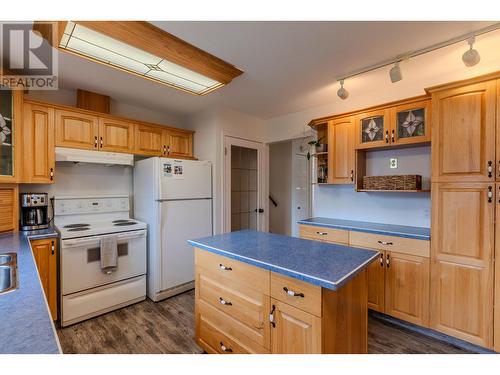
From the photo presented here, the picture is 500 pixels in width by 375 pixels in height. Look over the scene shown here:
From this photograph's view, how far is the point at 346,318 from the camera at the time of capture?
1.37 meters

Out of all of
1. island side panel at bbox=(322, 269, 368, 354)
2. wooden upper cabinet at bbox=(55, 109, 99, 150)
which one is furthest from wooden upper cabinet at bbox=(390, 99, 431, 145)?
wooden upper cabinet at bbox=(55, 109, 99, 150)

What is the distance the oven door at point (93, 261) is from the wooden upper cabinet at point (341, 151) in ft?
7.70

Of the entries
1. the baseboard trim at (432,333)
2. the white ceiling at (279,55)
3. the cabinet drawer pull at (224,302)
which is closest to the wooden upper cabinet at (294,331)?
the cabinet drawer pull at (224,302)

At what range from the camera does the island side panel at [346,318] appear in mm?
1224

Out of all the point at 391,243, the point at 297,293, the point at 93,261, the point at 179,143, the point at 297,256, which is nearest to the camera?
the point at 297,293

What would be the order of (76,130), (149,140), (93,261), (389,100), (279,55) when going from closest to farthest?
(279,55) < (93,261) < (76,130) < (389,100) < (149,140)

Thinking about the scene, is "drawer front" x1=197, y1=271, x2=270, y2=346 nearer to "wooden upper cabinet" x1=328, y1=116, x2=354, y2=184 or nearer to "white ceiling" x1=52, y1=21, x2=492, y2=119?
"white ceiling" x1=52, y1=21, x2=492, y2=119

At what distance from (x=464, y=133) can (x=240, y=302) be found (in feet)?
7.14

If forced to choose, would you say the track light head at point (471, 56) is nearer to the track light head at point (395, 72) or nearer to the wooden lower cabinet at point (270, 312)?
the track light head at point (395, 72)

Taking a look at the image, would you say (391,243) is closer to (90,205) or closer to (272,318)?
(272,318)

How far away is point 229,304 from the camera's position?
5.35 ft

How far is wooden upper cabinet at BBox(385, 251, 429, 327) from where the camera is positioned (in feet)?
6.96

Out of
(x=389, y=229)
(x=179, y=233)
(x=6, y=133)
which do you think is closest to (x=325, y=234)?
(x=389, y=229)

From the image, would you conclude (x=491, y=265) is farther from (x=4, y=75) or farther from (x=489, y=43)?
(x=4, y=75)
